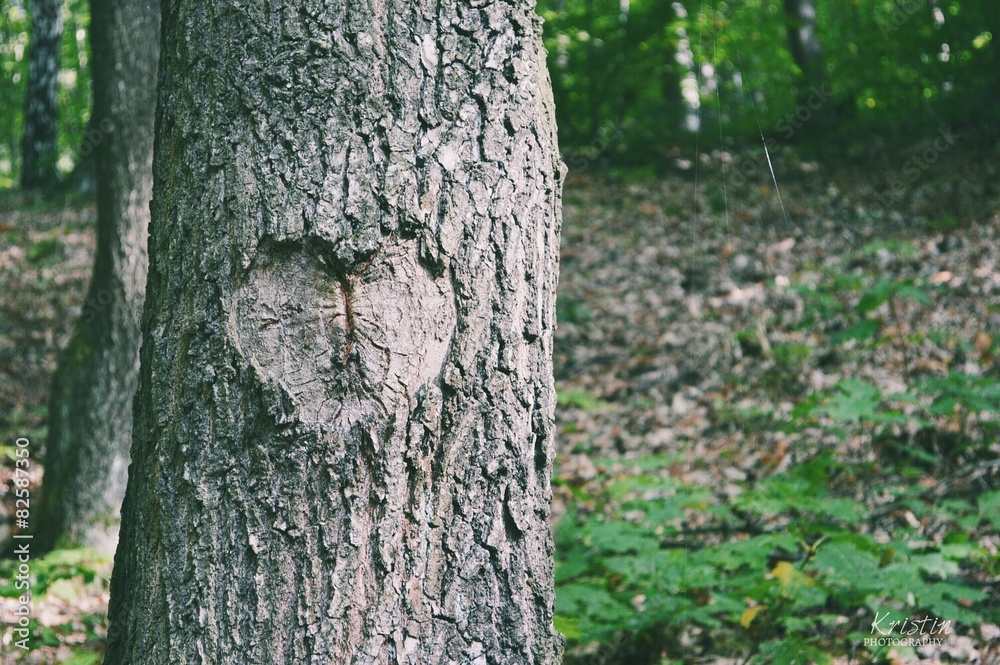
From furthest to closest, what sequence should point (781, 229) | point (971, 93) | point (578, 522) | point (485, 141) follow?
1. point (971, 93)
2. point (781, 229)
3. point (578, 522)
4. point (485, 141)

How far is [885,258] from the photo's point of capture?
672cm

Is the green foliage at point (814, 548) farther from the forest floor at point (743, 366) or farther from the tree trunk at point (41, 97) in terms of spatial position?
the tree trunk at point (41, 97)

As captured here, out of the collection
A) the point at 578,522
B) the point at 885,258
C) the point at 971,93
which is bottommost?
the point at 578,522

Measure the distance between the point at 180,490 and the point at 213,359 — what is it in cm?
25

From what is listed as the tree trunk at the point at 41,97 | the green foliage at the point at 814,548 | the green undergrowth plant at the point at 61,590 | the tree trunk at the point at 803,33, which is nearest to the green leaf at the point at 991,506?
the green foliage at the point at 814,548

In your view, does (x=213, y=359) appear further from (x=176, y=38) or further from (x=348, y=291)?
(x=176, y=38)

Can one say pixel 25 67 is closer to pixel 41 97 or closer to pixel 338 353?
pixel 41 97

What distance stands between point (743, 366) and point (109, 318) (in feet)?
14.4

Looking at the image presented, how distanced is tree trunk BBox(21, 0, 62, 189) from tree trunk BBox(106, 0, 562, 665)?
12.4 metres

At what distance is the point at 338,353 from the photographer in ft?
4.44

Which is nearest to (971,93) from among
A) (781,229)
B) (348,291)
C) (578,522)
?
(781,229)

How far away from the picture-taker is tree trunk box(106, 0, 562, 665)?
133cm

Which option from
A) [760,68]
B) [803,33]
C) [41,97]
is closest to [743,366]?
[803,33]

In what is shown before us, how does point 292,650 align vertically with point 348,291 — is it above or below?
below
